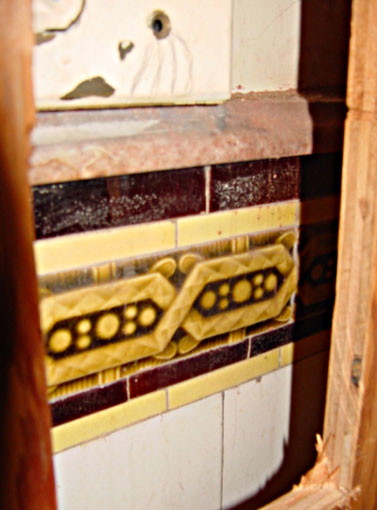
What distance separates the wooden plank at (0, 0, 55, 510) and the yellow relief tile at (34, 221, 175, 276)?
0.58 ft

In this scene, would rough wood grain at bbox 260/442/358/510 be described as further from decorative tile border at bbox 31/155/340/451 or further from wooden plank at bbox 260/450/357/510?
decorative tile border at bbox 31/155/340/451

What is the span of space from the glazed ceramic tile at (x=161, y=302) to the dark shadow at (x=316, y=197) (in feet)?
0.22

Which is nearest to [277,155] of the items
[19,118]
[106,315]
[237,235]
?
[237,235]

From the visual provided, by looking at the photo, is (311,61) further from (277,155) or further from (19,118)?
(19,118)

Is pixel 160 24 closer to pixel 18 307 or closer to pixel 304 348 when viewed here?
pixel 18 307

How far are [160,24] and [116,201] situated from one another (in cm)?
24

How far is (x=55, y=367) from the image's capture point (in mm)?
730

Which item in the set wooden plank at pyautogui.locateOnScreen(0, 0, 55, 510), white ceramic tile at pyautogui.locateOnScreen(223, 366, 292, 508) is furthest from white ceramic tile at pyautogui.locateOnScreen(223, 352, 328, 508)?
wooden plank at pyautogui.locateOnScreen(0, 0, 55, 510)

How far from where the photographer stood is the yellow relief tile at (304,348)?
3.36ft

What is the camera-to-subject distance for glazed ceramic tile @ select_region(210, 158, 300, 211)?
832 mm

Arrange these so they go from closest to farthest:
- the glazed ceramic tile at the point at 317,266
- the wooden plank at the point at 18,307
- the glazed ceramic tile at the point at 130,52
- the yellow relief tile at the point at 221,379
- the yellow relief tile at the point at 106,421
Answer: the wooden plank at the point at 18,307 < the glazed ceramic tile at the point at 130,52 < the yellow relief tile at the point at 106,421 < the yellow relief tile at the point at 221,379 < the glazed ceramic tile at the point at 317,266

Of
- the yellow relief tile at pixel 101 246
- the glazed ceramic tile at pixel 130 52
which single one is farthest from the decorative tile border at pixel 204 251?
the glazed ceramic tile at pixel 130 52

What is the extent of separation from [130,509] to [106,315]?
0.34 m

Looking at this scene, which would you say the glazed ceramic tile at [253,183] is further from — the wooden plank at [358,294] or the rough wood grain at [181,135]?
the wooden plank at [358,294]
